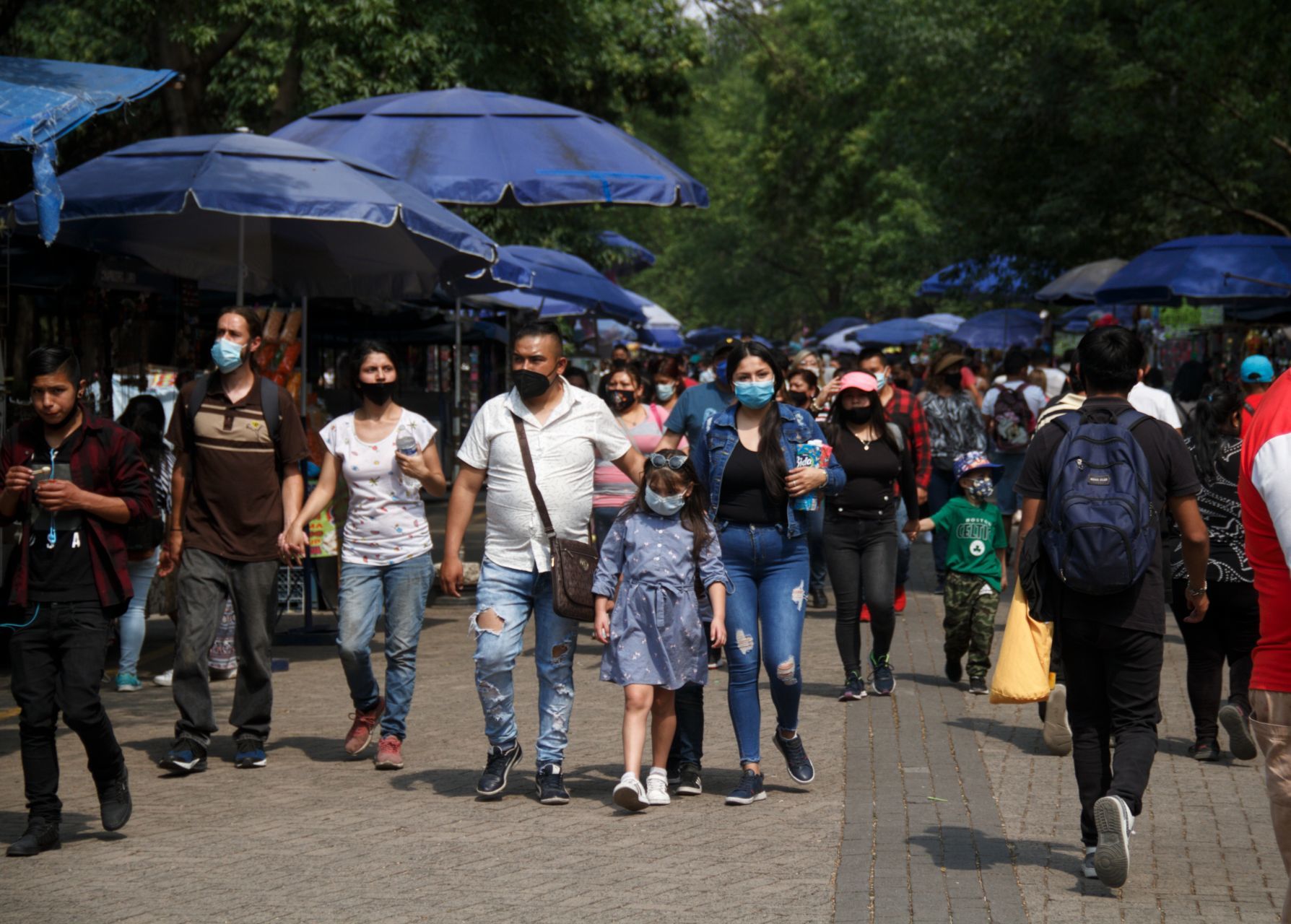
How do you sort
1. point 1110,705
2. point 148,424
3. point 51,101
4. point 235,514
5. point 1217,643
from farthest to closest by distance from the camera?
1. point 148,424
2. point 1217,643
3. point 235,514
4. point 51,101
5. point 1110,705

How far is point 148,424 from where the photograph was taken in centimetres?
961

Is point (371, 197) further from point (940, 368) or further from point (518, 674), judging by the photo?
point (940, 368)

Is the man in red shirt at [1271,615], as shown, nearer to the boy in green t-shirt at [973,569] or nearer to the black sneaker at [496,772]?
the black sneaker at [496,772]

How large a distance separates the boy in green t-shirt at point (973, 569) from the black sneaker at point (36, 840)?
512cm

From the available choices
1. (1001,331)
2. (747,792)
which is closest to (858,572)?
(747,792)

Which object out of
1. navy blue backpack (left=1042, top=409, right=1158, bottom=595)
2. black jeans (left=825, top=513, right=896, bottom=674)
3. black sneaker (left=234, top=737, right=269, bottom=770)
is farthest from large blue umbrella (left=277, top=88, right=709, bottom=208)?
navy blue backpack (left=1042, top=409, right=1158, bottom=595)

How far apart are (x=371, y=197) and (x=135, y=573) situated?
2.47m

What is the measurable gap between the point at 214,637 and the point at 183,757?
55 cm

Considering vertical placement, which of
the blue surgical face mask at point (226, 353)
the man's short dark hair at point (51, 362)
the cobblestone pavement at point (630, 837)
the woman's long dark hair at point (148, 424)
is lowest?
the cobblestone pavement at point (630, 837)

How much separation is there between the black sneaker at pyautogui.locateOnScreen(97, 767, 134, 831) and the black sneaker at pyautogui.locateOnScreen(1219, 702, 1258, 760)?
4.56 meters

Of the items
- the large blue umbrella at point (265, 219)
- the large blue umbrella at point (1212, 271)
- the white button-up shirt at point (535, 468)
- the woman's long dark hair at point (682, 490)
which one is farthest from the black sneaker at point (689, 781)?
the large blue umbrella at point (1212, 271)

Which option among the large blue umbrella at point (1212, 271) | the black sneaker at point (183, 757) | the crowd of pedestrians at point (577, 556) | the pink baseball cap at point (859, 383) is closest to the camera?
the crowd of pedestrians at point (577, 556)

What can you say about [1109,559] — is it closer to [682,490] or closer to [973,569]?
[682,490]

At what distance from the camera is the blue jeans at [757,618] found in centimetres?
696
